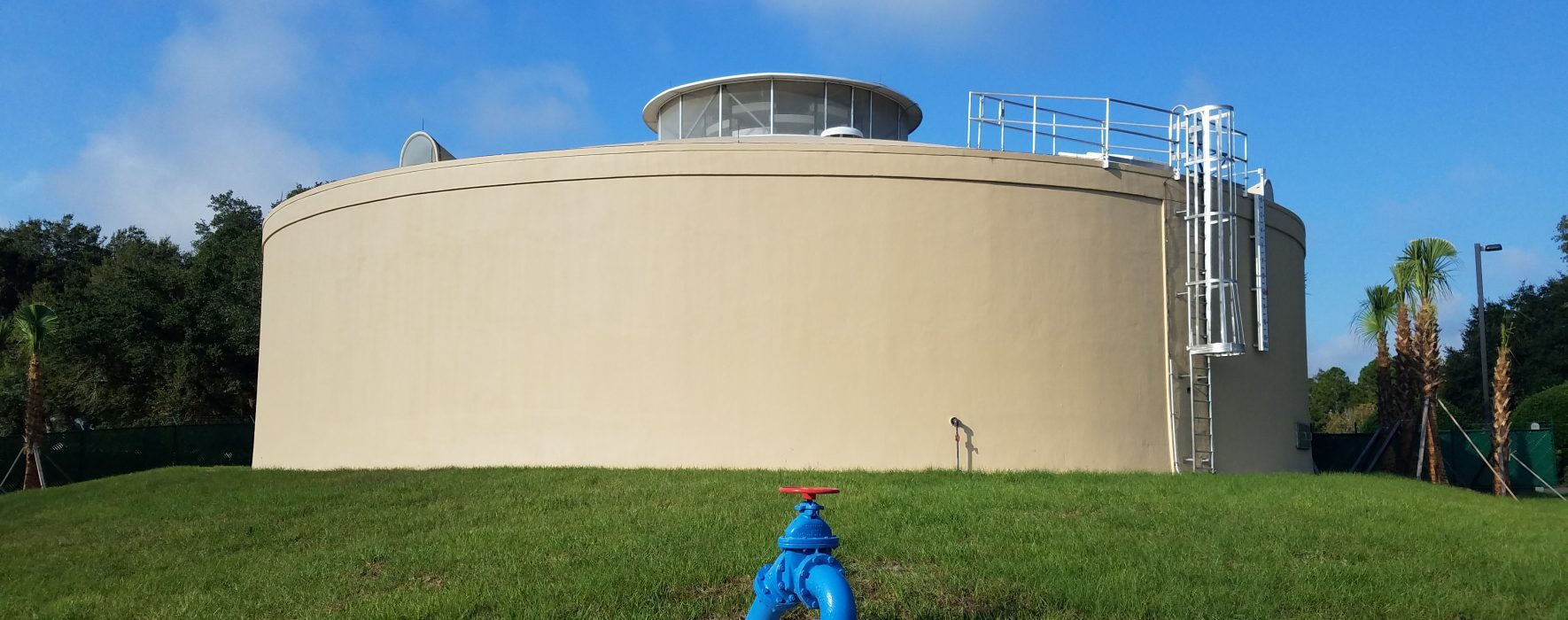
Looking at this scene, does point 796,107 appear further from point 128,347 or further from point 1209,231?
point 128,347

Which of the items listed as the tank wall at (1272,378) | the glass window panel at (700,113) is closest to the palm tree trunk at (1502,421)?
the tank wall at (1272,378)

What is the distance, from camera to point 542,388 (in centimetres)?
1609

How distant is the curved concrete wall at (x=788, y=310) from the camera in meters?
15.4

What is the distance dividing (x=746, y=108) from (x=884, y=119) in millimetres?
2427

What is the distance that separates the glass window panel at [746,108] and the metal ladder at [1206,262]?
6199 mm

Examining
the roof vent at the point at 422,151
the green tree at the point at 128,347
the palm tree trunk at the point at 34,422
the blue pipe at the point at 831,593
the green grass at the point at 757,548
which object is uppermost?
the roof vent at the point at 422,151

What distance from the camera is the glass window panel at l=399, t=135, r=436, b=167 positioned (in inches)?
757

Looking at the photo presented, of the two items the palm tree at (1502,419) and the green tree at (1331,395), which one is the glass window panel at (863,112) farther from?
the green tree at (1331,395)

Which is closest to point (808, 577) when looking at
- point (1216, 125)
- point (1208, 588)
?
point (1208, 588)

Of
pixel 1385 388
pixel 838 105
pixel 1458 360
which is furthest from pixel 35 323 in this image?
pixel 1458 360

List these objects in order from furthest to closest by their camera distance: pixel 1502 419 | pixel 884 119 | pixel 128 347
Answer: pixel 128 347
pixel 1502 419
pixel 884 119

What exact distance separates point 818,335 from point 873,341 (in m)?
0.71

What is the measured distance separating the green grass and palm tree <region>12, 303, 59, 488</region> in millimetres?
10743

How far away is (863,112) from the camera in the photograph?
1945 centimetres
